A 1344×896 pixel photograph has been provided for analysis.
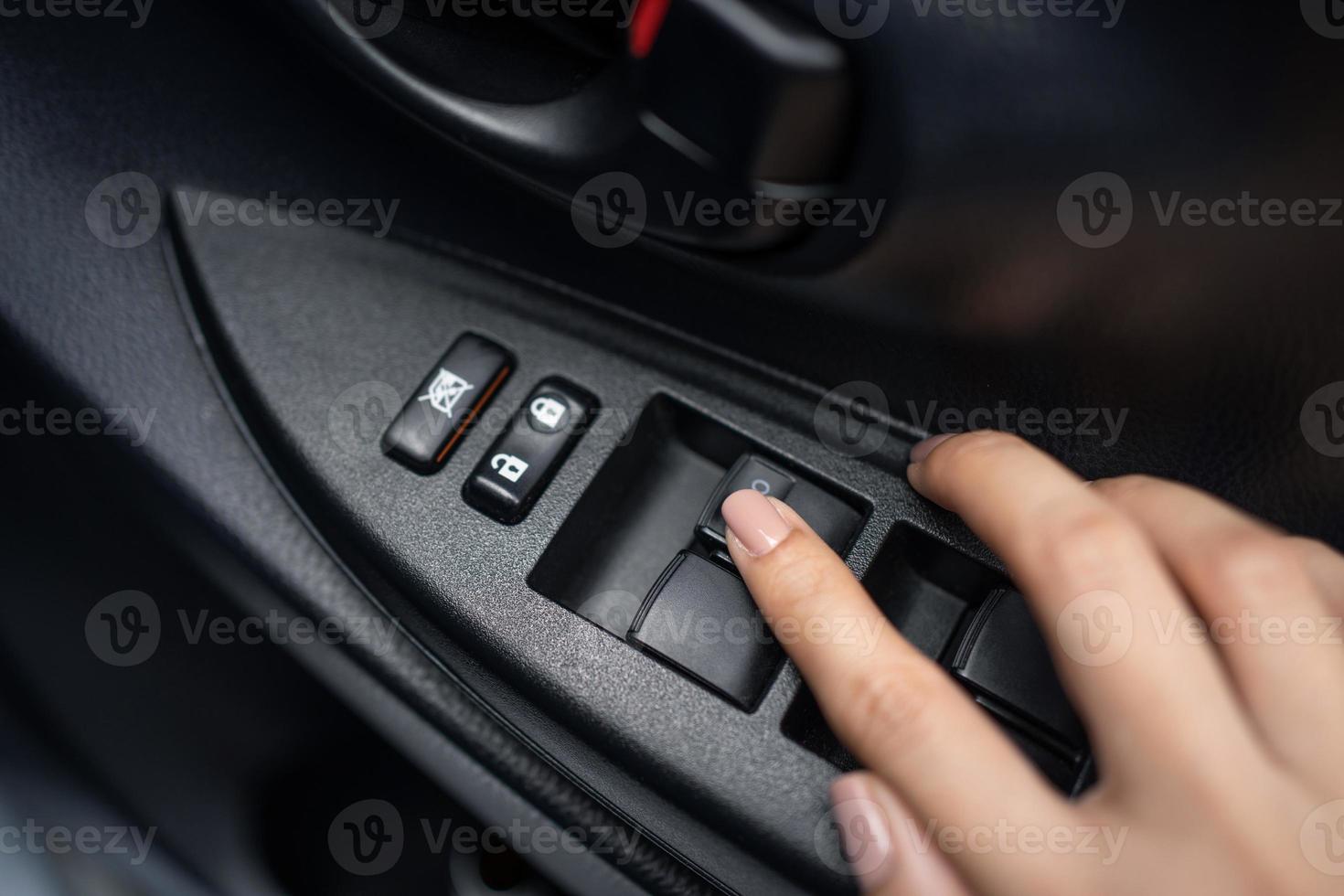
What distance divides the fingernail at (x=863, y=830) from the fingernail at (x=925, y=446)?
0.60 ft

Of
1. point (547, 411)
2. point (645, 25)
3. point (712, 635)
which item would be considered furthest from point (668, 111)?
point (712, 635)

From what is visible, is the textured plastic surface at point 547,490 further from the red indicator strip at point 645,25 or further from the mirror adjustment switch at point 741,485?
the red indicator strip at point 645,25

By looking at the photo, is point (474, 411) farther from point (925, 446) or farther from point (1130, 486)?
point (1130, 486)

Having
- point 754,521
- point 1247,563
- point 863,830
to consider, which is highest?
point 1247,563


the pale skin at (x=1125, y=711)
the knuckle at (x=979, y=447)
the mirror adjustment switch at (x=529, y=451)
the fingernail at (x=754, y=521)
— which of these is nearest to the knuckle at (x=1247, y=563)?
the pale skin at (x=1125, y=711)

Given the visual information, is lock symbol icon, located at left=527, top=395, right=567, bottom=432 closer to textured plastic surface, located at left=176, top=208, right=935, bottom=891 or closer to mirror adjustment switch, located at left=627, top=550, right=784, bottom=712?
textured plastic surface, located at left=176, top=208, right=935, bottom=891

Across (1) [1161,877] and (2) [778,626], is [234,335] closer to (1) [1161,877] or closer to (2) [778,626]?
(2) [778,626]

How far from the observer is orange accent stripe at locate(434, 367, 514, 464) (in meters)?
0.63

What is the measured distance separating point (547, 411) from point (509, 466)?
43 mm

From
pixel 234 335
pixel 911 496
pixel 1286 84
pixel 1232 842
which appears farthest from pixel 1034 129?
pixel 234 335

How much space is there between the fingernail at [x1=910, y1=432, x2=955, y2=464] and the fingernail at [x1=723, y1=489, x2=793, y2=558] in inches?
3.6

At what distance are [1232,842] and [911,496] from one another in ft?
0.77

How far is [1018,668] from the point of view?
0.56 m

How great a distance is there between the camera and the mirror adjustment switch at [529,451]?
613mm
